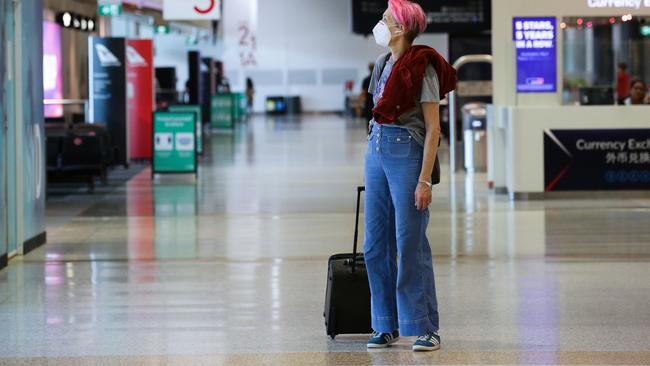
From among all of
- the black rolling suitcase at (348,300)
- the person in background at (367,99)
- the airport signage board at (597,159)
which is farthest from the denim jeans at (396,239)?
the airport signage board at (597,159)

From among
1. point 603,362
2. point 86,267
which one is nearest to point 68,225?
point 86,267

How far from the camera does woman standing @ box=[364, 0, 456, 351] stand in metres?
6.23

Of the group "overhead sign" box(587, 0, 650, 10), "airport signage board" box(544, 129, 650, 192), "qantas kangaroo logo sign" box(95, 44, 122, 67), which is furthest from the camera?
"qantas kangaroo logo sign" box(95, 44, 122, 67)

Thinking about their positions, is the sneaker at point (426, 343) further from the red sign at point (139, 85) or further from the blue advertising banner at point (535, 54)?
the red sign at point (139, 85)

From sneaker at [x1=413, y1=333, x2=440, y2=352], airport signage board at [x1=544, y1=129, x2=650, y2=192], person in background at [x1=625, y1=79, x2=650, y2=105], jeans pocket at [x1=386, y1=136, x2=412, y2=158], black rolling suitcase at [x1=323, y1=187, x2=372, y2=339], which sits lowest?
sneaker at [x1=413, y1=333, x2=440, y2=352]

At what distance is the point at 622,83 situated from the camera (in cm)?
1567

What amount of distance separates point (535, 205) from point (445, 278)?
5.63 m

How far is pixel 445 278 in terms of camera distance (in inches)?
356

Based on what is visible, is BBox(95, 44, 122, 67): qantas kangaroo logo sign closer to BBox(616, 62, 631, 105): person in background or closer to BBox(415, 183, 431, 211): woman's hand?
BBox(616, 62, 631, 105): person in background

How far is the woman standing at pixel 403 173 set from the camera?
6234 mm

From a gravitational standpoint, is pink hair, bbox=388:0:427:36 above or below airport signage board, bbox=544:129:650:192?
above

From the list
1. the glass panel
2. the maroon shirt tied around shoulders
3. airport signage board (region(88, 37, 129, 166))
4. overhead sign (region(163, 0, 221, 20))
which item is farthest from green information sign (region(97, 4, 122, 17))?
the maroon shirt tied around shoulders

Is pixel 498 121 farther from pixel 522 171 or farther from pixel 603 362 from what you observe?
pixel 603 362

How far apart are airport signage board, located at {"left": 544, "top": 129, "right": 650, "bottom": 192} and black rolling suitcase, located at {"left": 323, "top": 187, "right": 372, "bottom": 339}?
28.7 ft
